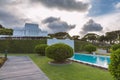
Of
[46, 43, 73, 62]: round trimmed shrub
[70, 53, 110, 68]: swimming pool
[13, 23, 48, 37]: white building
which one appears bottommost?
[70, 53, 110, 68]: swimming pool

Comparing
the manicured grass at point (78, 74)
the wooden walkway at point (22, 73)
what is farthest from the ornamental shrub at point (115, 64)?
the wooden walkway at point (22, 73)

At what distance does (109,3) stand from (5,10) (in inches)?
454

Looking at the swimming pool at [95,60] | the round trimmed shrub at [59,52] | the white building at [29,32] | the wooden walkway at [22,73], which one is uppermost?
the white building at [29,32]

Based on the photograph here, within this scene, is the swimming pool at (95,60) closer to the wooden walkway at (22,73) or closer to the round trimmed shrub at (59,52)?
the round trimmed shrub at (59,52)

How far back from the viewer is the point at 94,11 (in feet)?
58.0

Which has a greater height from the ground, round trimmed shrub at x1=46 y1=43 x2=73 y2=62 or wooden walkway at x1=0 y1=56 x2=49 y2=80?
round trimmed shrub at x1=46 y1=43 x2=73 y2=62

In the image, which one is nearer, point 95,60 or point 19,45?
point 95,60

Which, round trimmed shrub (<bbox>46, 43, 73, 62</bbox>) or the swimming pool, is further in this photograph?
the swimming pool

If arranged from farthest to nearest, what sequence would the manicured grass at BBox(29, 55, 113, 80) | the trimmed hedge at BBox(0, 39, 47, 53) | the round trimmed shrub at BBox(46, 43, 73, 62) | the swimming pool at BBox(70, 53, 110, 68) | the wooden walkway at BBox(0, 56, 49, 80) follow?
the trimmed hedge at BBox(0, 39, 47, 53) < the swimming pool at BBox(70, 53, 110, 68) < the round trimmed shrub at BBox(46, 43, 73, 62) < the wooden walkway at BBox(0, 56, 49, 80) < the manicured grass at BBox(29, 55, 113, 80)

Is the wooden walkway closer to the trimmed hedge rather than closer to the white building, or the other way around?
the trimmed hedge

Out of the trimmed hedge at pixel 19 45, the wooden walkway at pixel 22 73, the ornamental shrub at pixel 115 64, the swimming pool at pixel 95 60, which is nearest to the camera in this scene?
the ornamental shrub at pixel 115 64

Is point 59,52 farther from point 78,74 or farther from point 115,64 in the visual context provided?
point 115,64

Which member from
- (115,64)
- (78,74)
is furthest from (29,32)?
(115,64)

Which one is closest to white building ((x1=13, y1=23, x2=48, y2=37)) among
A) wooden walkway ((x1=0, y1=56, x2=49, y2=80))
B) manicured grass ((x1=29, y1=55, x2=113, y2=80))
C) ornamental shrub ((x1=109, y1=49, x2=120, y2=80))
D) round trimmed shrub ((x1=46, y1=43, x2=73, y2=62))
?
round trimmed shrub ((x1=46, y1=43, x2=73, y2=62))
